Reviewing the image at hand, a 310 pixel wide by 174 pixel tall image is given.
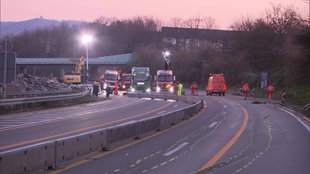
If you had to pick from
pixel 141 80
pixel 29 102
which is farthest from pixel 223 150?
pixel 141 80

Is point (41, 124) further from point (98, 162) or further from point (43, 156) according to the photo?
point (43, 156)

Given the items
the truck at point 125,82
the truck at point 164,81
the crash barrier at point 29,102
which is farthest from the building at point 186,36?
the crash barrier at point 29,102

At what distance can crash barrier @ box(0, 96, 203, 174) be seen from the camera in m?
9.20

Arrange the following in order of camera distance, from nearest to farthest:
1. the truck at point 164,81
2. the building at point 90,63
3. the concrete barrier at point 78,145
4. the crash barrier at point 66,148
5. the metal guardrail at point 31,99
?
1. the crash barrier at point 66,148
2. the concrete barrier at point 78,145
3. the metal guardrail at point 31,99
4. the truck at point 164,81
5. the building at point 90,63

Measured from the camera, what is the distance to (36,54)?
169 metres

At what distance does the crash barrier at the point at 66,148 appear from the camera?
920 centimetres

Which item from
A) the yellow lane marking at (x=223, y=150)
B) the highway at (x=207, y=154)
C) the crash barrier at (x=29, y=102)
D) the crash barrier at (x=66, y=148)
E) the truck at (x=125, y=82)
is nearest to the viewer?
the crash barrier at (x=66, y=148)

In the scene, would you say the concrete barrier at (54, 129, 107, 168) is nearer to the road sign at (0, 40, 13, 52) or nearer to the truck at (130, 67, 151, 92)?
the road sign at (0, 40, 13, 52)

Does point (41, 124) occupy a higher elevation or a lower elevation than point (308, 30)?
lower

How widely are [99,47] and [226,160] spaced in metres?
161

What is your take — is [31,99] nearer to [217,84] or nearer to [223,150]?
[223,150]

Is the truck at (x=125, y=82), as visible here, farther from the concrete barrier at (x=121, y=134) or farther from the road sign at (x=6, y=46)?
the concrete barrier at (x=121, y=134)

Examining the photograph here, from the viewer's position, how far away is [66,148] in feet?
37.7

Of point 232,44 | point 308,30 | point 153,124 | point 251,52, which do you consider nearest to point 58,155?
point 153,124
